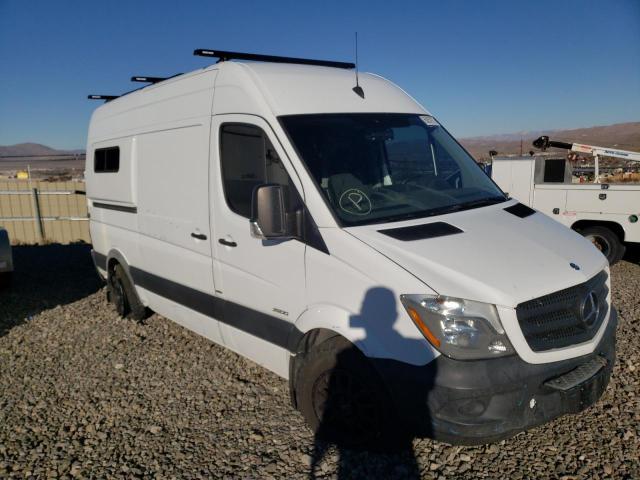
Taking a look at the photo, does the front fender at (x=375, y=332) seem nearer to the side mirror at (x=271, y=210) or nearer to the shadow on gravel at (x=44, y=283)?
the side mirror at (x=271, y=210)

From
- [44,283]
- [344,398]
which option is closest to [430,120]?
[344,398]

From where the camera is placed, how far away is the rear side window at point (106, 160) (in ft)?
18.4

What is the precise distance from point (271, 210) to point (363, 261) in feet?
2.14

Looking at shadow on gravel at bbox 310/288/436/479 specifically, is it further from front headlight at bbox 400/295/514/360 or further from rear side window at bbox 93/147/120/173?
rear side window at bbox 93/147/120/173

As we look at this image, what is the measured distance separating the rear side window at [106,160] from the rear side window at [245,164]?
2345 mm

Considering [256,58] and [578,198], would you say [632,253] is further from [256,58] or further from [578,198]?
[256,58]

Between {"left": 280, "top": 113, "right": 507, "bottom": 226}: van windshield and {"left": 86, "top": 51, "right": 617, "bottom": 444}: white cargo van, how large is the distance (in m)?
0.01

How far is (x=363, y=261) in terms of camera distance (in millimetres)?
2857

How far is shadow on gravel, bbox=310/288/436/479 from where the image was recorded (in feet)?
8.91

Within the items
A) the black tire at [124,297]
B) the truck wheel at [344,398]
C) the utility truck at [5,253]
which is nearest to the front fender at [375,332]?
the truck wheel at [344,398]

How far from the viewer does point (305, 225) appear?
3.15m

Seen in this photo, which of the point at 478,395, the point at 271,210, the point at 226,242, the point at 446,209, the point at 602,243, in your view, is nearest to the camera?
the point at 478,395

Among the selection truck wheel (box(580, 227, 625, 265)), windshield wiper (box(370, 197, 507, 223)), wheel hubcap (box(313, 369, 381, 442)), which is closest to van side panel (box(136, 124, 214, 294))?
wheel hubcap (box(313, 369, 381, 442))

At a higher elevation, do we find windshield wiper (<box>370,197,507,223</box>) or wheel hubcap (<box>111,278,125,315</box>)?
windshield wiper (<box>370,197,507,223</box>)
